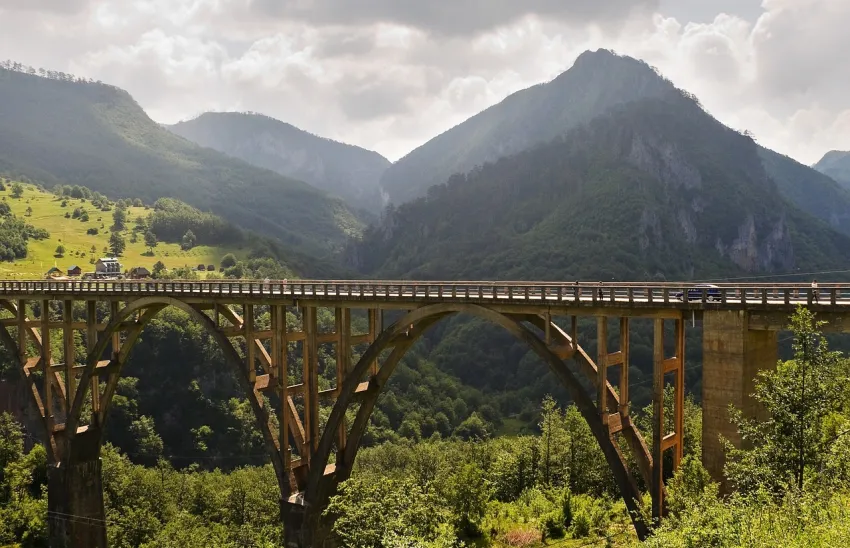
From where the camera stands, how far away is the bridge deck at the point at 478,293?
20734mm

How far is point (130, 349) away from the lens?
140 feet

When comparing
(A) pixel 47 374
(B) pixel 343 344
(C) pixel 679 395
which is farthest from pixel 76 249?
(C) pixel 679 395

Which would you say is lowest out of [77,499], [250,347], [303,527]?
[77,499]

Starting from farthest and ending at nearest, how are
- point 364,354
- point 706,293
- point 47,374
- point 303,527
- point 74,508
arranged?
point 74,508 < point 47,374 < point 303,527 < point 364,354 < point 706,293

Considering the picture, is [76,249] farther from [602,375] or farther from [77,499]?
[602,375]

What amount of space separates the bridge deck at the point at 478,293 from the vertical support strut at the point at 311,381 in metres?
1.43

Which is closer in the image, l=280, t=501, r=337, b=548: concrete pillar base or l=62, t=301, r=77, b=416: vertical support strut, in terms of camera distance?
l=280, t=501, r=337, b=548: concrete pillar base

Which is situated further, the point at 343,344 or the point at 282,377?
the point at 282,377

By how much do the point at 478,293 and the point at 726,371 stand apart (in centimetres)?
1134

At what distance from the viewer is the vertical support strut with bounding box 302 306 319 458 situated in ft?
108

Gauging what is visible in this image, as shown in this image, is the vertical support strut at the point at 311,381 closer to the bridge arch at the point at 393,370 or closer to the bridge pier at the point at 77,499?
the bridge arch at the point at 393,370

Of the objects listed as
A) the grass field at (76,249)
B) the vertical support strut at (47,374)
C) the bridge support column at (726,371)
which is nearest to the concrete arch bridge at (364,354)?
the bridge support column at (726,371)

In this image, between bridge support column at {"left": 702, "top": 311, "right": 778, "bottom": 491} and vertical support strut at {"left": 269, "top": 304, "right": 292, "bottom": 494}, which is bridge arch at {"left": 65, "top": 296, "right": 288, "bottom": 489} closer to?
vertical support strut at {"left": 269, "top": 304, "right": 292, "bottom": 494}

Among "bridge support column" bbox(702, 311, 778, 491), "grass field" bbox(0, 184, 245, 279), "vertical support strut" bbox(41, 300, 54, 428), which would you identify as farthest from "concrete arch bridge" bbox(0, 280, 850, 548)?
"grass field" bbox(0, 184, 245, 279)
